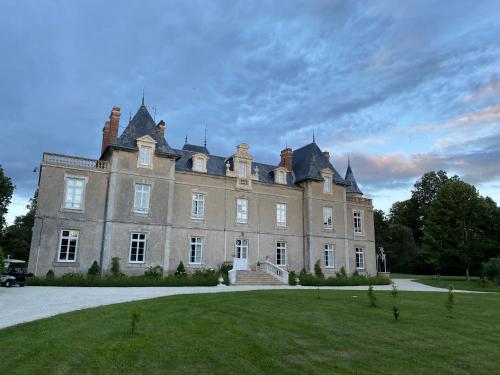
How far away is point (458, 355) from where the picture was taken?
673cm

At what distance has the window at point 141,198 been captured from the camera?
78.1 ft

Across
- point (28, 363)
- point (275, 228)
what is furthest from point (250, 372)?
point (275, 228)

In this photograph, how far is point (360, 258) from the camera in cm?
3219

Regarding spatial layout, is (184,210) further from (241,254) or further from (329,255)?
(329,255)

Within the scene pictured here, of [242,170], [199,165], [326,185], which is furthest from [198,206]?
[326,185]

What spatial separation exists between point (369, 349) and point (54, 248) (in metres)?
19.4

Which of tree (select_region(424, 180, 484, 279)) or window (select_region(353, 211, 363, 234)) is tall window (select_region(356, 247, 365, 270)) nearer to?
window (select_region(353, 211, 363, 234))

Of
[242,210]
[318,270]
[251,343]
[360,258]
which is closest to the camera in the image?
[251,343]

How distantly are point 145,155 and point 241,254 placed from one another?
30.1 ft

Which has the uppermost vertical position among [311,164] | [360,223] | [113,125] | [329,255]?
[113,125]

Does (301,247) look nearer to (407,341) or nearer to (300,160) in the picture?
(300,160)

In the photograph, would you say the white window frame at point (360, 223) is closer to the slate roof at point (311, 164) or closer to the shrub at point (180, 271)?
the slate roof at point (311, 164)

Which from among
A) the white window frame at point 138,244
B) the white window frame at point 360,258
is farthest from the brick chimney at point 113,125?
the white window frame at point 360,258

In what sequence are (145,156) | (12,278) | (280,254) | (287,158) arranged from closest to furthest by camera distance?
(12,278), (145,156), (280,254), (287,158)
